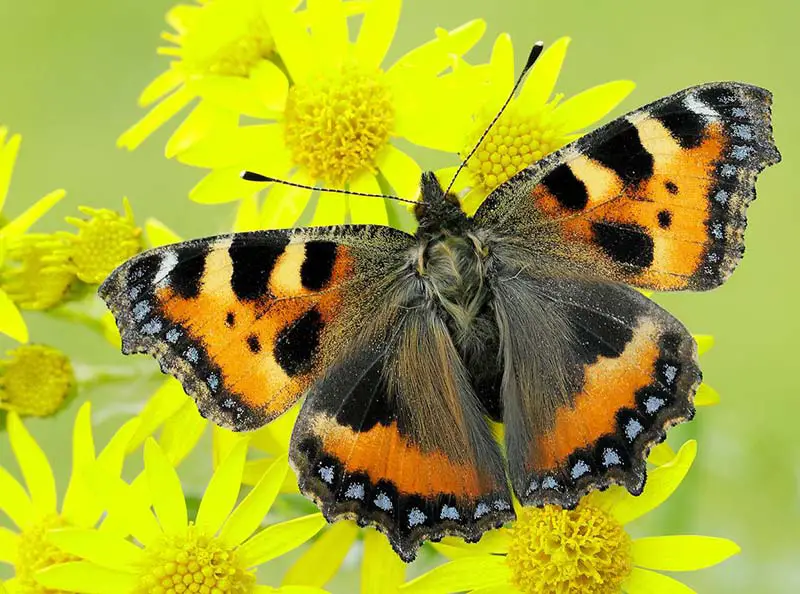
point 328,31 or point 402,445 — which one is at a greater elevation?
point 328,31

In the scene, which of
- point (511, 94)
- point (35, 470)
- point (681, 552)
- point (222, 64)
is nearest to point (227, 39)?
point (222, 64)

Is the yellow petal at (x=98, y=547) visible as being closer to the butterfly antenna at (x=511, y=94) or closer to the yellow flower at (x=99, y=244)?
the yellow flower at (x=99, y=244)

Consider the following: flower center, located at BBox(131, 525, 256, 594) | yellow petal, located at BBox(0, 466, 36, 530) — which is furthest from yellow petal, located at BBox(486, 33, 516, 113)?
yellow petal, located at BBox(0, 466, 36, 530)

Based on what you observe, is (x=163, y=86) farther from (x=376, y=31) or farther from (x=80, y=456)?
(x=80, y=456)

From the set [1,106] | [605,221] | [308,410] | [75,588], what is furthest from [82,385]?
Answer: [1,106]

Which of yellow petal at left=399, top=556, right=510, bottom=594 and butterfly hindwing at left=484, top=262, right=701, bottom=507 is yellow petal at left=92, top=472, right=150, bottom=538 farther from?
butterfly hindwing at left=484, top=262, right=701, bottom=507

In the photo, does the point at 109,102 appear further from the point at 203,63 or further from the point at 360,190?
the point at 360,190

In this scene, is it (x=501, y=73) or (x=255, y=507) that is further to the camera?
(x=501, y=73)

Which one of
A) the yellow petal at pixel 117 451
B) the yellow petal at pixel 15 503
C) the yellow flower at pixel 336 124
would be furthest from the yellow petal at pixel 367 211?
the yellow petal at pixel 15 503
